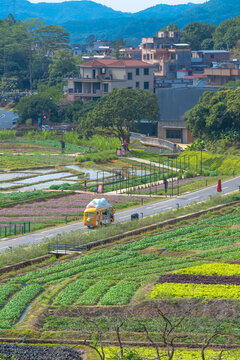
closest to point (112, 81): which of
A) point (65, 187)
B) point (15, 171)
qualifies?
point (15, 171)

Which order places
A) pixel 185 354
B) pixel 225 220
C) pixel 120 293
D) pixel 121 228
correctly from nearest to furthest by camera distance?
1. pixel 185 354
2. pixel 120 293
3. pixel 121 228
4. pixel 225 220

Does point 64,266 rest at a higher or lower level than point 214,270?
lower

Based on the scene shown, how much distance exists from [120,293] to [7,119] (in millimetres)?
114071

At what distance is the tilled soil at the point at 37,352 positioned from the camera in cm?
2972

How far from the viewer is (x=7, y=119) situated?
148125 millimetres

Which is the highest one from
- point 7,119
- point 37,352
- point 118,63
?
point 118,63

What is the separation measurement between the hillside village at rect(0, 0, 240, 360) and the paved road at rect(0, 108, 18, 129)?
3.36 feet

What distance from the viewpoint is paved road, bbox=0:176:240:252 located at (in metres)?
53.9

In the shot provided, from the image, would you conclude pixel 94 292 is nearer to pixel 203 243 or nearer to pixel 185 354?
pixel 185 354

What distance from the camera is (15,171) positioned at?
91.5 meters

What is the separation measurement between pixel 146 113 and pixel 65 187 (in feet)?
112

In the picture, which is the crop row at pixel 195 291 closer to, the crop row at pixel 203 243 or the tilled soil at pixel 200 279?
the tilled soil at pixel 200 279

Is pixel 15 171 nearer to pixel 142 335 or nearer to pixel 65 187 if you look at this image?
pixel 65 187

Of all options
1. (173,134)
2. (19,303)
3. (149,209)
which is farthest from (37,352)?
(173,134)
